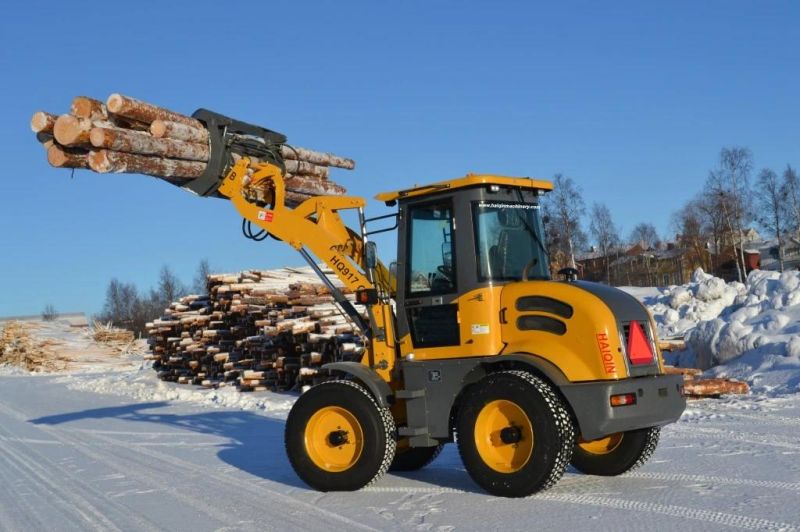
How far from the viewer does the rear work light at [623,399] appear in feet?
22.4

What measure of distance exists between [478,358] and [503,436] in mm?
781

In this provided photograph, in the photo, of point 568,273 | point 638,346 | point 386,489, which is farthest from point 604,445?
point 386,489

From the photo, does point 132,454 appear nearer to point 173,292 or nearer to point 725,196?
point 725,196

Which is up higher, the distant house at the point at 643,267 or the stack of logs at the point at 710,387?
the distant house at the point at 643,267

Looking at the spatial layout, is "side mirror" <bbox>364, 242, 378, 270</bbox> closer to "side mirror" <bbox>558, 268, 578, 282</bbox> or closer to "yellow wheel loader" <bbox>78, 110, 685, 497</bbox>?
"yellow wheel loader" <bbox>78, 110, 685, 497</bbox>

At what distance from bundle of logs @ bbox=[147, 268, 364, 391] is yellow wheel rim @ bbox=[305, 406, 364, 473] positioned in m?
7.01

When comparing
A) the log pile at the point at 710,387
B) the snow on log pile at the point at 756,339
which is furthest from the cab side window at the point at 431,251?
the snow on log pile at the point at 756,339

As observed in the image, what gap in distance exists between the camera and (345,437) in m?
8.02

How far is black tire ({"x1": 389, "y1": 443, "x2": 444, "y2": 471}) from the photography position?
8.79 meters

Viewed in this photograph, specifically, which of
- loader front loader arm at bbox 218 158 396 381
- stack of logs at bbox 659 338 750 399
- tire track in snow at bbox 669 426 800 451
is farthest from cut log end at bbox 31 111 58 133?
stack of logs at bbox 659 338 750 399

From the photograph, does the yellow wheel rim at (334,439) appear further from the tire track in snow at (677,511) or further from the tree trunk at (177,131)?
the tree trunk at (177,131)

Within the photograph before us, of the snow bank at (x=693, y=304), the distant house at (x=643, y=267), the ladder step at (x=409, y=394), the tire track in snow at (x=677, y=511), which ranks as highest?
the distant house at (x=643, y=267)

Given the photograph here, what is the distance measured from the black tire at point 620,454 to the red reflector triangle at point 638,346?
34.8 inches

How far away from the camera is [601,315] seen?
7.00 metres
